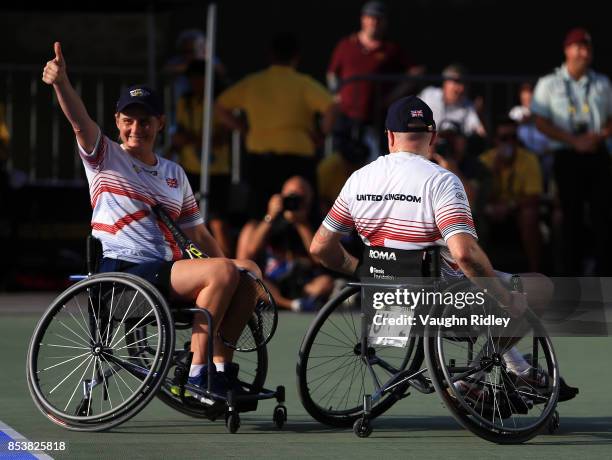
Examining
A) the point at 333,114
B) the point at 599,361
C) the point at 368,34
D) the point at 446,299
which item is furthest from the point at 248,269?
the point at 368,34

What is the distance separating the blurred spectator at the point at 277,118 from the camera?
1311 centimetres

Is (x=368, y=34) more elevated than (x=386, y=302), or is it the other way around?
(x=368, y=34)

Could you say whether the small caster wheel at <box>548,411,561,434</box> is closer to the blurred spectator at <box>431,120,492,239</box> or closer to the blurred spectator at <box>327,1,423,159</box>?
the blurred spectator at <box>431,120,492,239</box>

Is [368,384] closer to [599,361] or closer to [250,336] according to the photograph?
[250,336]

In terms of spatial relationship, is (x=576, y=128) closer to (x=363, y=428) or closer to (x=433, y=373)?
(x=363, y=428)

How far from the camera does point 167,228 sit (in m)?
7.54

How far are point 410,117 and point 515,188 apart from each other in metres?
6.91

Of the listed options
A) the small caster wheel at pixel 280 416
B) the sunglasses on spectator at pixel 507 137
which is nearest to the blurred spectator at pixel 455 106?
the sunglasses on spectator at pixel 507 137

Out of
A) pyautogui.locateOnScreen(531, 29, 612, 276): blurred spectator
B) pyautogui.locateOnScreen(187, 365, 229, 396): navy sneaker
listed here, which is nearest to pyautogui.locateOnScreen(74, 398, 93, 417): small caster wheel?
pyautogui.locateOnScreen(187, 365, 229, 396): navy sneaker

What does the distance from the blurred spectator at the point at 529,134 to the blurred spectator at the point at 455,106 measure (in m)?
0.92

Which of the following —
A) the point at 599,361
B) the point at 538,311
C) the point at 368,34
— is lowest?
the point at 599,361

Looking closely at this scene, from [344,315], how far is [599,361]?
3269 millimetres

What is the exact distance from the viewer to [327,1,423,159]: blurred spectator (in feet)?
45.9

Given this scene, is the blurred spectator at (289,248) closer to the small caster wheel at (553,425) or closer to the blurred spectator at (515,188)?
the blurred spectator at (515,188)
